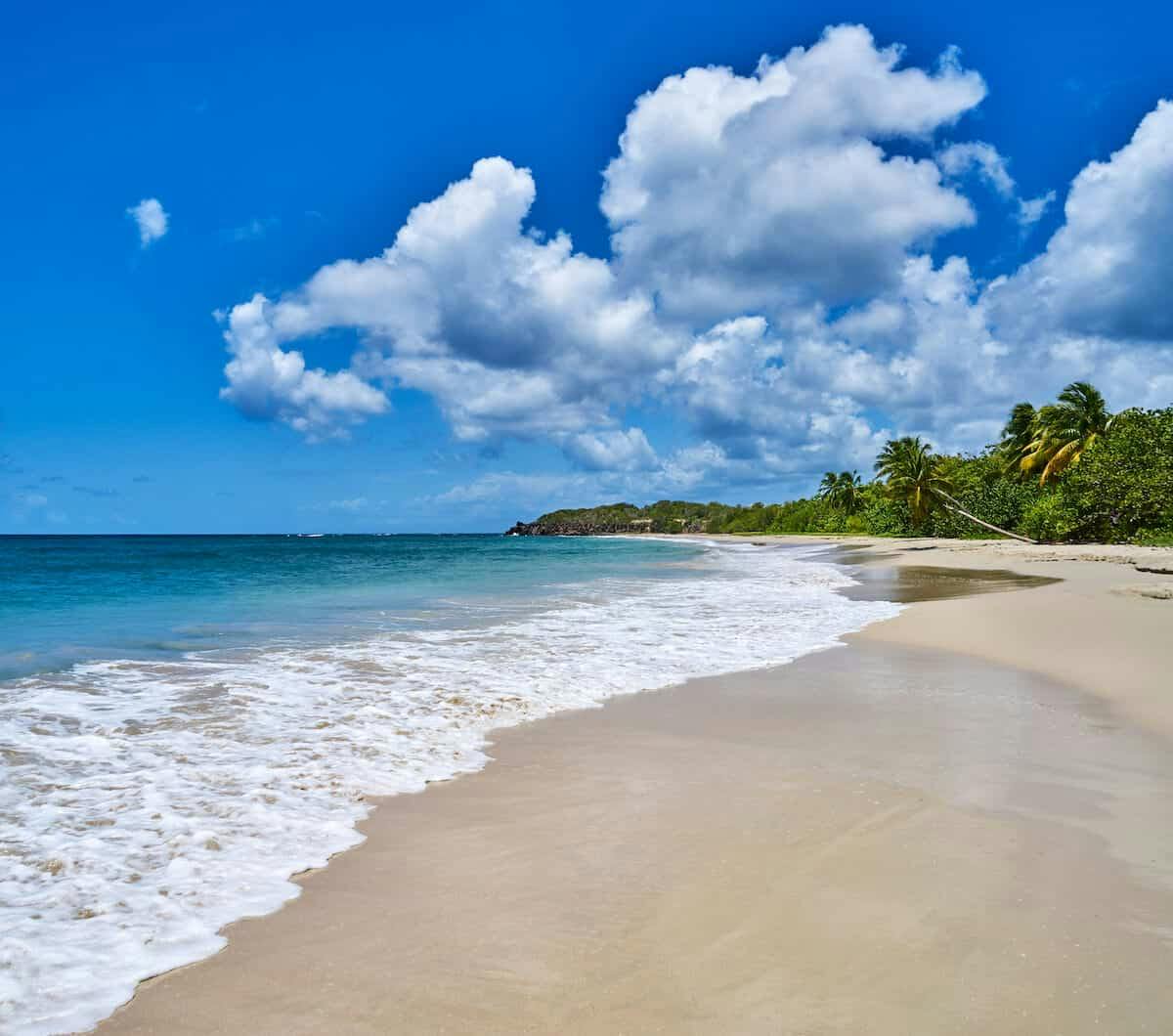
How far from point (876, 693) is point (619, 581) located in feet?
66.3

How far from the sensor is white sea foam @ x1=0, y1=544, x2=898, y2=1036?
3473 millimetres

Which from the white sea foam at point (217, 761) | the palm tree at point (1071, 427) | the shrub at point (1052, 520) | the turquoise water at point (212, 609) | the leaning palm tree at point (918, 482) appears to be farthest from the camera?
the leaning palm tree at point (918, 482)

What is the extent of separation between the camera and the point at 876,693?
8312 millimetres

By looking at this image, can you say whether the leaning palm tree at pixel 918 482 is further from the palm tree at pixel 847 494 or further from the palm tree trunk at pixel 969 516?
the palm tree at pixel 847 494

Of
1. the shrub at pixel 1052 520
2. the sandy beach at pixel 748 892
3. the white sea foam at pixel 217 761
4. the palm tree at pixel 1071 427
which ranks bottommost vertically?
the sandy beach at pixel 748 892

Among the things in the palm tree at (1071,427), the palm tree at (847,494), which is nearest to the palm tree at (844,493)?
the palm tree at (847,494)

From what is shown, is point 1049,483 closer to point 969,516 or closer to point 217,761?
point 969,516

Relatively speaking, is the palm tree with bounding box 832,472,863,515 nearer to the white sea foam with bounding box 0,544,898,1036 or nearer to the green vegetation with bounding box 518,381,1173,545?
the green vegetation with bounding box 518,381,1173,545

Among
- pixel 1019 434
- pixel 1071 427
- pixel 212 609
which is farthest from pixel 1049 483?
pixel 212 609

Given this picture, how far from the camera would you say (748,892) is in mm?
3689

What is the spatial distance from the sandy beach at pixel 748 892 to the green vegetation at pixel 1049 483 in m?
38.1

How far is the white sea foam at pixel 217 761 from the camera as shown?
3.47 metres

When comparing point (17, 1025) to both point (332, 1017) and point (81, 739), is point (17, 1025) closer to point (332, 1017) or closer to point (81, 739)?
point (332, 1017)

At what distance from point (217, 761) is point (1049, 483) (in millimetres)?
59133
